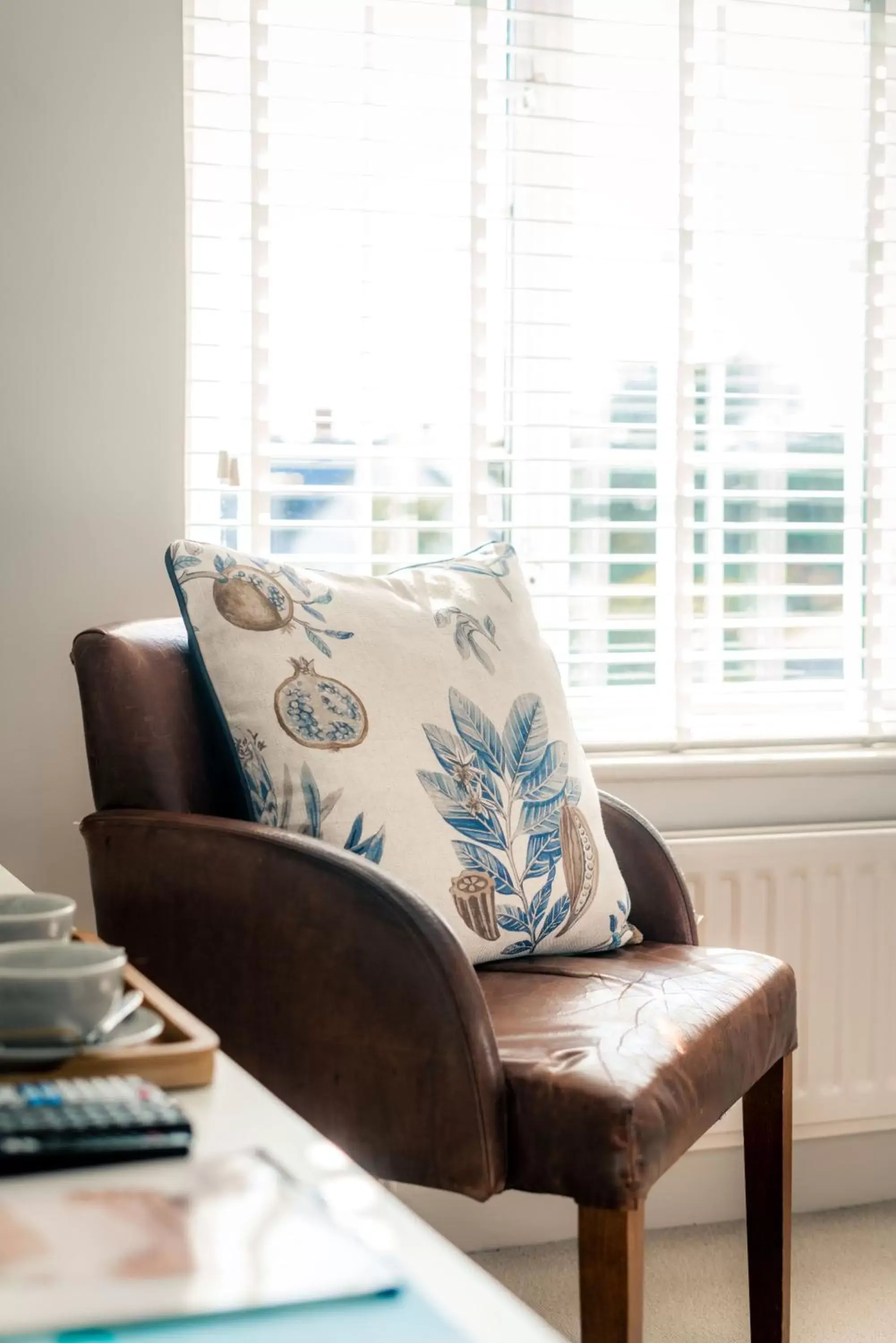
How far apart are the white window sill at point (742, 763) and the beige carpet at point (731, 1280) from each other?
0.71 metres

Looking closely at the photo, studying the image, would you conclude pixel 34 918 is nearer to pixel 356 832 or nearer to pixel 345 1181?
pixel 345 1181

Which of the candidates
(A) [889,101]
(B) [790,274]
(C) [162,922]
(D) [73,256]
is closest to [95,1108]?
(C) [162,922]

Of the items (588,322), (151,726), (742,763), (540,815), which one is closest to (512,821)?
(540,815)

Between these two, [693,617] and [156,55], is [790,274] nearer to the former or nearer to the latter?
[693,617]

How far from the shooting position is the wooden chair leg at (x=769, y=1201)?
165 cm

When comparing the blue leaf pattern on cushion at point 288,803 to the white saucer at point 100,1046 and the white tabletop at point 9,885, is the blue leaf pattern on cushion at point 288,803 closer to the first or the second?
the white tabletop at point 9,885

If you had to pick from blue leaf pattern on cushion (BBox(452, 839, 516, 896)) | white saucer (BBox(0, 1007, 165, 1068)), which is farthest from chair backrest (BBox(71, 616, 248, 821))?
white saucer (BBox(0, 1007, 165, 1068))

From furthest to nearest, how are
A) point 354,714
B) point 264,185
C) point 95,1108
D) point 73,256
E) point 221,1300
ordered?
1. point 264,185
2. point 73,256
3. point 354,714
4. point 95,1108
5. point 221,1300

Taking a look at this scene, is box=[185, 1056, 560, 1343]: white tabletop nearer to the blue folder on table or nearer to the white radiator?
the blue folder on table

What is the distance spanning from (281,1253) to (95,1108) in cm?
15

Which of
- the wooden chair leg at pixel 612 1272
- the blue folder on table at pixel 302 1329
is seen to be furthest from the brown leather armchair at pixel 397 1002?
the blue folder on table at pixel 302 1329

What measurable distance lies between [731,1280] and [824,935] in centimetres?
52

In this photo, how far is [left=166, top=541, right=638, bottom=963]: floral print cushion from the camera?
1461 millimetres

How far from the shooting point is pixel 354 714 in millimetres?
1496
